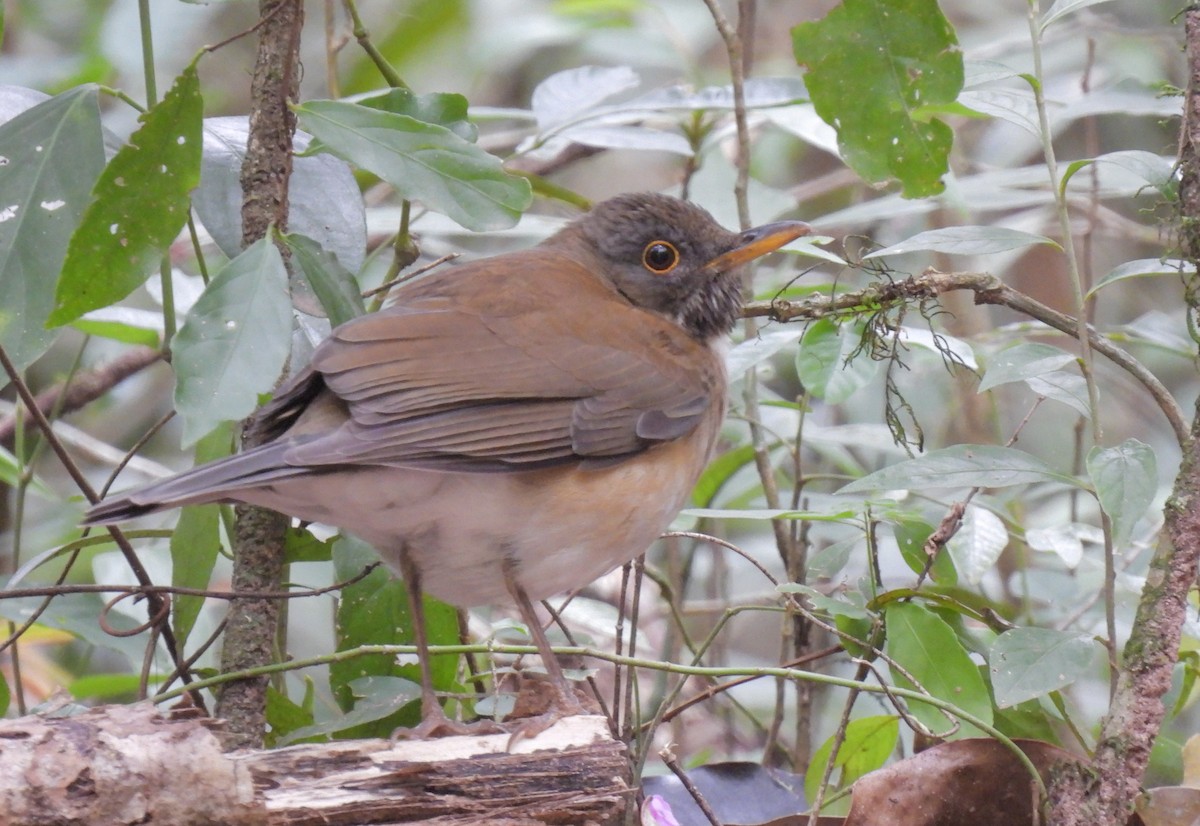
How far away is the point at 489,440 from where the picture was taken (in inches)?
129

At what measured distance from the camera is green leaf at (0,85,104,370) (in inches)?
117

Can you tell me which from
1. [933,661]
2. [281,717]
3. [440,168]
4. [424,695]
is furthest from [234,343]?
[933,661]

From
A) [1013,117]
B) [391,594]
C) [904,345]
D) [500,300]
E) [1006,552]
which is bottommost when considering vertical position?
[1006,552]

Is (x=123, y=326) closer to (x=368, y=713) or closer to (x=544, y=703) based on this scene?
(x=368, y=713)

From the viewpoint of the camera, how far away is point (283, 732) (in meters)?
3.70

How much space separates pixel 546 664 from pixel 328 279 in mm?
1128

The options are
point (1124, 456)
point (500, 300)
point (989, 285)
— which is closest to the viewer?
point (1124, 456)

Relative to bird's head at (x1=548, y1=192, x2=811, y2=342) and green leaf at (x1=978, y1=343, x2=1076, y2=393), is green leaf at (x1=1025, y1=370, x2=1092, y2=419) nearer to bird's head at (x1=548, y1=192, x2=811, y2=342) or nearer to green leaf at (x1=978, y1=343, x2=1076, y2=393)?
green leaf at (x1=978, y1=343, x2=1076, y2=393)

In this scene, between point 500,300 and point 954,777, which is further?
point 500,300

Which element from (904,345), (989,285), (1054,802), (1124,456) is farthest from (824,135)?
(1054,802)

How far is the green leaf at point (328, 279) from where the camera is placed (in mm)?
3221

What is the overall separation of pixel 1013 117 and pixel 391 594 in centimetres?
216

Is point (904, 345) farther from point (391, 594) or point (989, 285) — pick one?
point (391, 594)

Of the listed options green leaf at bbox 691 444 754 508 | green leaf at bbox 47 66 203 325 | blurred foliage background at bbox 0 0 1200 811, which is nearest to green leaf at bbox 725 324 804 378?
blurred foliage background at bbox 0 0 1200 811
